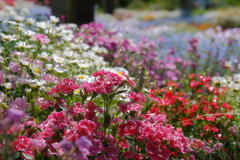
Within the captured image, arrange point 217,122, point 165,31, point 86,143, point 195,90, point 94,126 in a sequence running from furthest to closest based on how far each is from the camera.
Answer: point 165,31
point 195,90
point 217,122
point 94,126
point 86,143

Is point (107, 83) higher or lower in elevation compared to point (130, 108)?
higher

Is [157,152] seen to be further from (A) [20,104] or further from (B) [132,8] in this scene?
(B) [132,8]

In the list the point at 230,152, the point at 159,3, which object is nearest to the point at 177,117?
the point at 230,152

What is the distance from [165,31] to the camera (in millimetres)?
6445

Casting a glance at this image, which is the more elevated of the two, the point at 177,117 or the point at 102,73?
the point at 102,73

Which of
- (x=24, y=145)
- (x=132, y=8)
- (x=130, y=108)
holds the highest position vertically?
(x=130, y=108)

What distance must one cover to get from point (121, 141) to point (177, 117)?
0.83 meters

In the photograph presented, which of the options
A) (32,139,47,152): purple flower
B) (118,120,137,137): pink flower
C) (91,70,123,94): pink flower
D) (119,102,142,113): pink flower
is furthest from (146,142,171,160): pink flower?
(32,139,47,152): purple flower

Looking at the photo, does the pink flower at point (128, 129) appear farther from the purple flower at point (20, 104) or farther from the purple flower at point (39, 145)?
the purple flower at point (20, 104)

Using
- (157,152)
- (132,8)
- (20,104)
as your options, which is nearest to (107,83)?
(157,152)

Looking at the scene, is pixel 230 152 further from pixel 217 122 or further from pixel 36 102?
pixel 36 102

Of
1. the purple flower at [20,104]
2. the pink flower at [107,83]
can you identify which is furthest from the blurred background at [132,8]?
the pink flower at [107,83]

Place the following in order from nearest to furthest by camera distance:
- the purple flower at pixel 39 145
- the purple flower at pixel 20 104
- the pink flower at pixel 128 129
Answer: the purple flower at pixel 39 145 → the pink flower at pixel 128 129 → the purple flower at pixel 20 104

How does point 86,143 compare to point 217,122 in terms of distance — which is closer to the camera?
point 86,143
